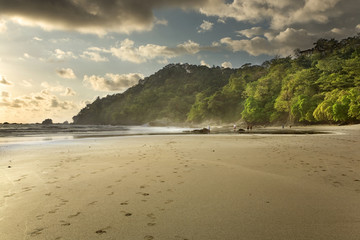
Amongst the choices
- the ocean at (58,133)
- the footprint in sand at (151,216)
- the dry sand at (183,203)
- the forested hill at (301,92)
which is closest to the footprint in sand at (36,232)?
the dry sand at (183,203)

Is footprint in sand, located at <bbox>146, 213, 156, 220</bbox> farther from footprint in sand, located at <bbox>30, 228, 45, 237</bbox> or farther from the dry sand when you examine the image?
footprint in sand, located at <bbox>30, 228, 45, 237</bbox>

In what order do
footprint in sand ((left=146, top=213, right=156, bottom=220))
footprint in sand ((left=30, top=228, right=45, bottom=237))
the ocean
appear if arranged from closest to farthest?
footprint in sand ((left=30, top=228, right=45, bottom=237)) → footprint in sand ((left=146, top=213, right=156, bottom=220)) → the ocean

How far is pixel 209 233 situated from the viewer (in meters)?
3.30

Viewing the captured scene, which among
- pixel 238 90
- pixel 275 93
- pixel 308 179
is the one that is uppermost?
pixel 238 90

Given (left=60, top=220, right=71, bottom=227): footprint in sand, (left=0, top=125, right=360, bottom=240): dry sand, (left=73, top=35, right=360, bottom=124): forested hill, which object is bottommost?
(left=0, top=125, right=360, bottom=240): dry sand

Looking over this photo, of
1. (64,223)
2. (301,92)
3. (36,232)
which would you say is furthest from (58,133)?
(301,92)

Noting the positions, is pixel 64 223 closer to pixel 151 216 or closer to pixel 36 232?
pixel 36 232

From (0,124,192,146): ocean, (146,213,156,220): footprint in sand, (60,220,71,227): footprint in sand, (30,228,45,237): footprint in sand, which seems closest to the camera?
(30,228,45,237): footprint in sand

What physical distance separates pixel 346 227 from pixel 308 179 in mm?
3189

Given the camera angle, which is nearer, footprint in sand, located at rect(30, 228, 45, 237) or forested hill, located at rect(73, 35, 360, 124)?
footprint in sand, located at rect(30, 228, 45, 237)

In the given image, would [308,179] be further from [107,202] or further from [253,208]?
[107,202]

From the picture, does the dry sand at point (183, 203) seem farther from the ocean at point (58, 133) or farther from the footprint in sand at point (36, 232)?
the ocean at point (58, 133)

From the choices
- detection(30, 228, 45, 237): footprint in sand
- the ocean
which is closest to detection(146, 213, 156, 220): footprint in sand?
detection(30, 228, 45, 237): footprint in sand

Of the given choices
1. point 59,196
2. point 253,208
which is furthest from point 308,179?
point 59,196
